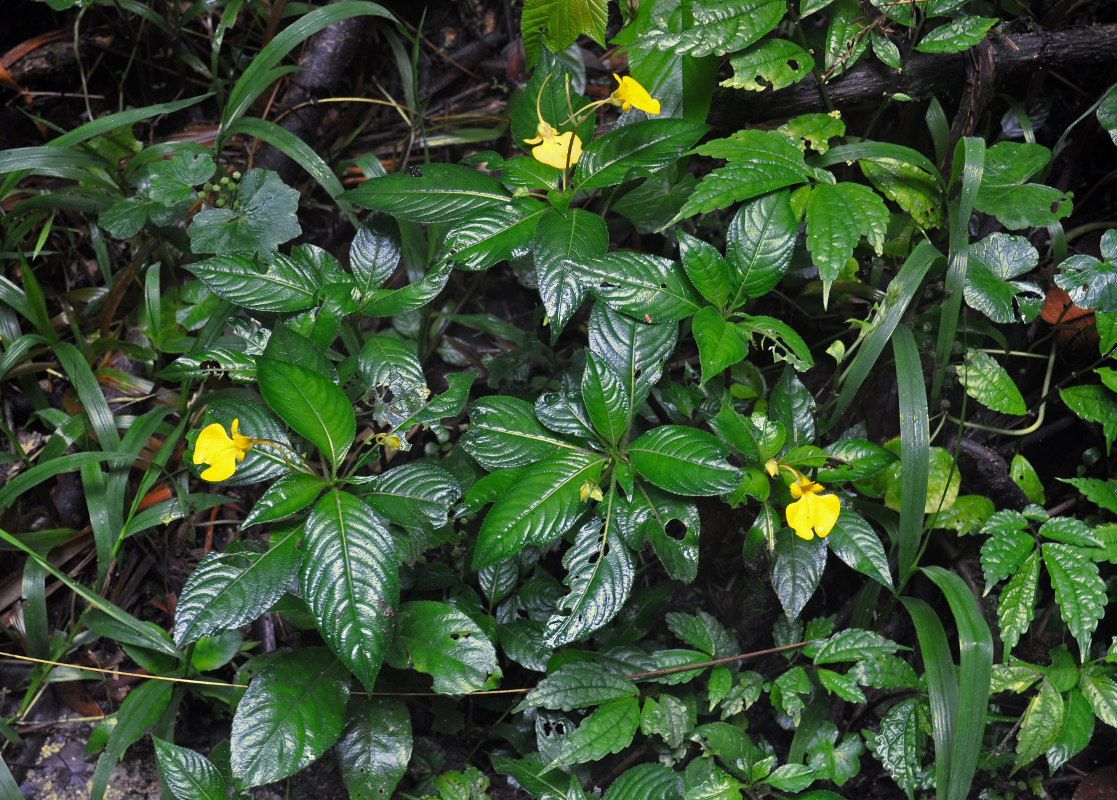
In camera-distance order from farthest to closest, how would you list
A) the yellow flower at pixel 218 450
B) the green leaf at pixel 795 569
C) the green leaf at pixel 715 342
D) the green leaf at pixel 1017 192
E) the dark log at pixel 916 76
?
the dark log at pixel 916 76 → the green leaf at pixel 1017 192 → the green leaf at pixel 795 569 → the green leaf at pixel 715 342 → the yellow flower at pixel 218 450

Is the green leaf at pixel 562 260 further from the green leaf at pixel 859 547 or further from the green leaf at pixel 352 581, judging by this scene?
the green leaf at pixel 859 547

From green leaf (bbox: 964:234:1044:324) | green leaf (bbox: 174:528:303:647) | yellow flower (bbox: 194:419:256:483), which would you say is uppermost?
green leaf (bbox: 964:234:1044:324)

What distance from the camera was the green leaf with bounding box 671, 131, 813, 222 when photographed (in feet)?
5.01

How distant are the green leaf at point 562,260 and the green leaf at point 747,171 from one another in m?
0.20

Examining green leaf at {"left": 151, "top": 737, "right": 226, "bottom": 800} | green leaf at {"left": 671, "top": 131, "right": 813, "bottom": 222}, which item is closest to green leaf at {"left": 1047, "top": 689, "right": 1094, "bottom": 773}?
green leaf at {"left": 671, "top": 131, "right": 813, "bottom": 222}

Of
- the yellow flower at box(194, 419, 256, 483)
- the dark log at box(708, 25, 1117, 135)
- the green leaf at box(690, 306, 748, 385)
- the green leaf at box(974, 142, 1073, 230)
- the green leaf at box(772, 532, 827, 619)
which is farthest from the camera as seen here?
the dark log at box(708, 25, 1117, 135)

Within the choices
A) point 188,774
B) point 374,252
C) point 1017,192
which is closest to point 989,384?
point 1017,192

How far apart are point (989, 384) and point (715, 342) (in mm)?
722

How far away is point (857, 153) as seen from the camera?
1710 mm

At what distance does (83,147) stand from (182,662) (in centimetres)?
146

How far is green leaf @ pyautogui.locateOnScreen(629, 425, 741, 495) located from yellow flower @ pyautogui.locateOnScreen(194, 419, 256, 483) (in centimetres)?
74

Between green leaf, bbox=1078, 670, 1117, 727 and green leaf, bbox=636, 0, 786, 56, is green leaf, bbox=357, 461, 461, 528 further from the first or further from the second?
green leaf, bbox=1078, 670, 1117, 727

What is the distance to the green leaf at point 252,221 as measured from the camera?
5.97 feet

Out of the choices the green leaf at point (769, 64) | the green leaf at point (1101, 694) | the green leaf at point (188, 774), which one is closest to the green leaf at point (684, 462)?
the green leaf at point (769, 64)
